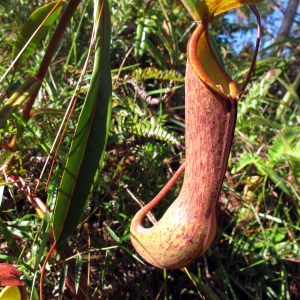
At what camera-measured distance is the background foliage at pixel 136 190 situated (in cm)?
100

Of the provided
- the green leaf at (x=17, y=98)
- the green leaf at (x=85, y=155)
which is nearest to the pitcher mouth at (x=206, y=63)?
the green leaf at (x=85, y=155)

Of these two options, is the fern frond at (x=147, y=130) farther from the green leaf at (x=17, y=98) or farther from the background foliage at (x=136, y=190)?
the green leaf at (x=17, y=98)

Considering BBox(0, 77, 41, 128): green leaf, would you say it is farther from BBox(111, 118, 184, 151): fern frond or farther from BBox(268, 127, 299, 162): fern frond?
BBox(268, 127, 299, 162): fern frond

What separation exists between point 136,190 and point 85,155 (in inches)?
→ 14.6

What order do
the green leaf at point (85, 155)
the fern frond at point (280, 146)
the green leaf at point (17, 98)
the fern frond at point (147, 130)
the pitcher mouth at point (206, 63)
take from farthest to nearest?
the fern frond at point (280, 146) < the fern frond at point (147, 130) < the green leaf at point (17, 98) < the green leaf at point (85, 155) < the pitcher mouth at point (206, 63)

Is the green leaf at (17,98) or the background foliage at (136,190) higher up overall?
the green leaf at (17,98)

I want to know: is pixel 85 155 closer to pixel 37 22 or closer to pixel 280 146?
pixel 37 22

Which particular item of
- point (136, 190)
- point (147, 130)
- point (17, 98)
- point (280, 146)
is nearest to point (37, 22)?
point (17, 98)

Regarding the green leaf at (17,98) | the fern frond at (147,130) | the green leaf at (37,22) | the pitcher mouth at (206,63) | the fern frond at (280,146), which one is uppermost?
the green leaf at (37,22)

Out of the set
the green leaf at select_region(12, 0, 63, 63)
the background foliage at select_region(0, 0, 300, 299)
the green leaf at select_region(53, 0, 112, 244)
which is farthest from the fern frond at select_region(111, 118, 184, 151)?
the green leaf at select_region(12, 0, 63, 63)

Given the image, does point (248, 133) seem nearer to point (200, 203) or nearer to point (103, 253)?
point (103, 253)

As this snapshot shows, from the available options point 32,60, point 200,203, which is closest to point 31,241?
point 200,203

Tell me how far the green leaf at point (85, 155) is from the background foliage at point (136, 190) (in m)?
0.10

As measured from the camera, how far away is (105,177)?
1092mm
